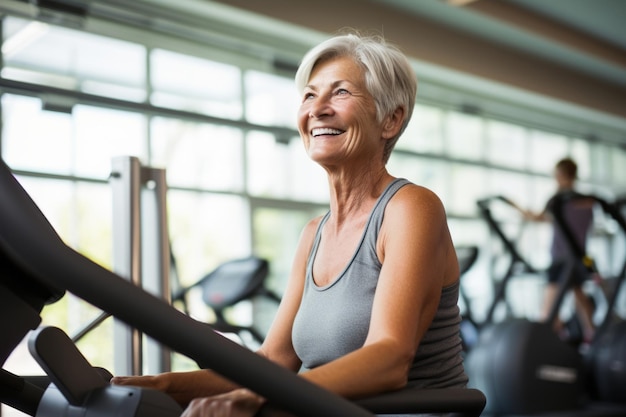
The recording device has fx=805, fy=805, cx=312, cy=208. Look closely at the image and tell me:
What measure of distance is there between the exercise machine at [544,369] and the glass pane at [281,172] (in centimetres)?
298

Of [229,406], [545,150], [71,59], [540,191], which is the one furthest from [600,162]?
[229,406]

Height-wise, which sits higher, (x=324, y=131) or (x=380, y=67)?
(x=380, y=67)

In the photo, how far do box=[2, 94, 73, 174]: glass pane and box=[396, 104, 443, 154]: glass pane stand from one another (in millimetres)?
3846

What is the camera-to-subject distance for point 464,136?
9.20 m

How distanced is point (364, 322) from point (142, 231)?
0.99m

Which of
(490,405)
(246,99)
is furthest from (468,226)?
(490,405)

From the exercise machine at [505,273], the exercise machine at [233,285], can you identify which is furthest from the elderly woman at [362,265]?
the exercise machine at [505,273]

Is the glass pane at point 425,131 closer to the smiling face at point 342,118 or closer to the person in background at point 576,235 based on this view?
the person in background at point 576,235

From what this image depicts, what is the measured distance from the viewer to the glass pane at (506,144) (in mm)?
9531

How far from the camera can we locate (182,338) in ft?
2.53

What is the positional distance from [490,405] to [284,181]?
338 cm

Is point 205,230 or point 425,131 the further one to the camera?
point 425,131

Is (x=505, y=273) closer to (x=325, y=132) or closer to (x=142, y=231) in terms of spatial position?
(x=142, y=231)

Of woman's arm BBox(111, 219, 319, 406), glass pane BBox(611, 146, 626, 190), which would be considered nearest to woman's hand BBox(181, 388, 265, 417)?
woman's arm BBox(111, 219, 319, 406)
